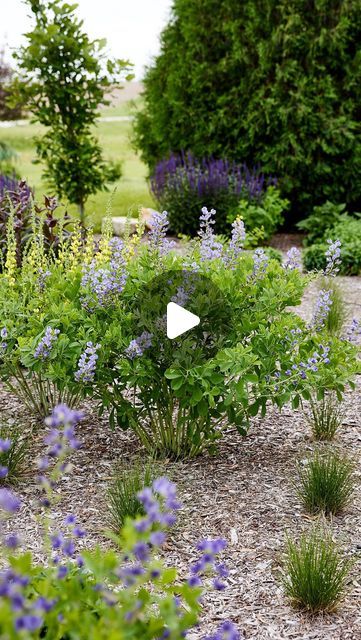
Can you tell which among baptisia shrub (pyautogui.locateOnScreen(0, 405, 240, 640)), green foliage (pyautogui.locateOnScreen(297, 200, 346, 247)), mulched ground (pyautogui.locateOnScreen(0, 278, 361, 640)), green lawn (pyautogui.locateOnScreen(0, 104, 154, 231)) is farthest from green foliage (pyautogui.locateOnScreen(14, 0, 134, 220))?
baptisia shrub (pyautogui.locateOnScreen(0, 405, 240, 640))

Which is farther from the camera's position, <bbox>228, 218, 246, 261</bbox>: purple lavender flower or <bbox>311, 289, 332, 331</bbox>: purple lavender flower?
<bbox>228, 218, 246, 261</bbox>: purple lavender flower

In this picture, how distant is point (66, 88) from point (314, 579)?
795 centimetres

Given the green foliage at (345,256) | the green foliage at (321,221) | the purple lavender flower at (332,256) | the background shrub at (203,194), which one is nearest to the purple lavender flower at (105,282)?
the purple lavender flower at (332,256)

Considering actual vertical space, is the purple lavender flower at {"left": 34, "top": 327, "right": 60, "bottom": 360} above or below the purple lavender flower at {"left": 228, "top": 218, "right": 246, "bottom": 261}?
below

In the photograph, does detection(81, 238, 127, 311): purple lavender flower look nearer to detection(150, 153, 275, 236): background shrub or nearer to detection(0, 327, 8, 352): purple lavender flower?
detection(0, 327, 8, 352): purple lavender flower

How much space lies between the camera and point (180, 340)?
317 cm

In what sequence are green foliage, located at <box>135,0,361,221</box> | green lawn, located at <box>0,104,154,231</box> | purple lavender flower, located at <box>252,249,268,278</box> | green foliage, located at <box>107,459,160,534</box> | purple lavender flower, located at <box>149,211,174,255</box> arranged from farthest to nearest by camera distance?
green lawn, located at <box>0,104,154,231</box>, green foliage, located at <box>135,0,361,221</box>, purple lavender flower, located at <box>252,249,268,278</box>, purple lavender flower, located at <box>149,211,174,255</box>, green foliage, located at <box>107,459,160,534</box>

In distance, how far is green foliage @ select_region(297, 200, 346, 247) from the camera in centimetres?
890

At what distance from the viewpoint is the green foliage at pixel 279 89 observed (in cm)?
943

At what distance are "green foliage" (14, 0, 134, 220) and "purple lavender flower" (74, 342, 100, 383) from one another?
6679mm

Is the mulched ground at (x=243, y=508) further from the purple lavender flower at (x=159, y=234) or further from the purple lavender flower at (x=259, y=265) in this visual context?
the purple lavender flower at (x=159, y=234)

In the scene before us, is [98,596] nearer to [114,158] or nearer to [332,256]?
[332,256]

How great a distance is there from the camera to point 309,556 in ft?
8.14

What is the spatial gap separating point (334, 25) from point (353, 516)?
790 centimetres
